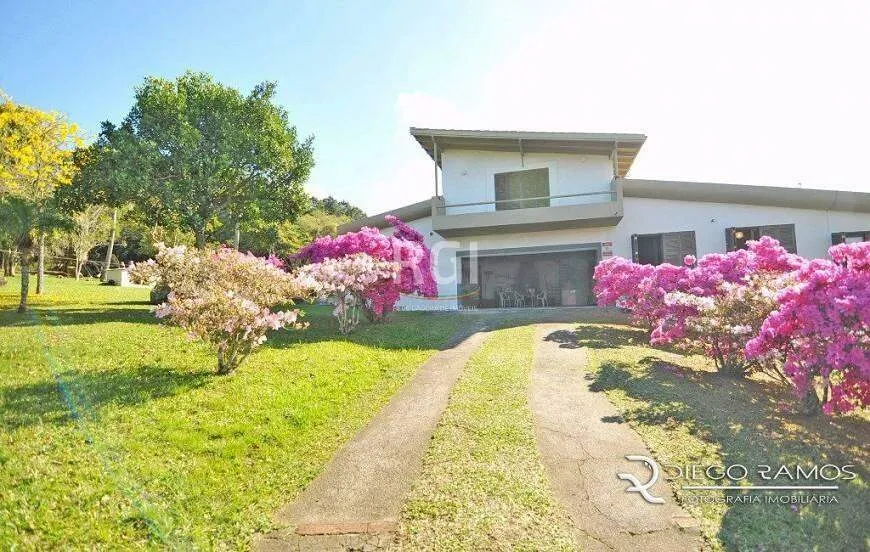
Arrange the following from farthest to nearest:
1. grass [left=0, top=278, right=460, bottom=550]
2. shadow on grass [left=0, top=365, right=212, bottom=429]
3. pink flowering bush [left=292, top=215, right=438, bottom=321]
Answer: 1. pink flowering bush [left=292, top=215, right=438, bottom=321]
2. shadow on grass [left=0, top=365, right=212, bottom=429]
3. grass [left=0, top=278, right=460, bottom=550]

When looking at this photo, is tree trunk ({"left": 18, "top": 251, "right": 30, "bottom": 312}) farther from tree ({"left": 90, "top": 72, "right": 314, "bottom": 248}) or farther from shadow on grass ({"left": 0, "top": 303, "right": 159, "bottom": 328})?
tree ({"left": 90, "top": 72, "right": 314, "bottom": 248})

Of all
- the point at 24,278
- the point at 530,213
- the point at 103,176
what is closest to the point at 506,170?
the point at 530,213

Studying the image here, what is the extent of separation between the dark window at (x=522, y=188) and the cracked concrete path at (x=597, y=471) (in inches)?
508

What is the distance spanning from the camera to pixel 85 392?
6594 mm

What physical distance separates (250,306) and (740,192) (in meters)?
17.2

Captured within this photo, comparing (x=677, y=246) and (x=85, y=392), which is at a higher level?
(x=677, y=246)

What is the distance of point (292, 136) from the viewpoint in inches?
681

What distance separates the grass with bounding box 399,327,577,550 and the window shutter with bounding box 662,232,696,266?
43.1ft

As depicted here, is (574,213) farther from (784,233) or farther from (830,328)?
(830,328)

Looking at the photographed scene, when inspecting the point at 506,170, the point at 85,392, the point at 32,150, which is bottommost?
the point at 85,392

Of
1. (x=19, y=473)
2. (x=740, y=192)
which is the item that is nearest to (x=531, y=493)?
(x=19, y=473)

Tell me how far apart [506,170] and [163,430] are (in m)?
17.4

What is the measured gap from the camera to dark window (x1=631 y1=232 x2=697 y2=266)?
57.2ft

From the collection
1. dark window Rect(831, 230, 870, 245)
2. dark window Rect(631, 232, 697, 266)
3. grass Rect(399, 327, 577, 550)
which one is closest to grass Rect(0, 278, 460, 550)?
grass Rect(399, 327, 577, 550)
